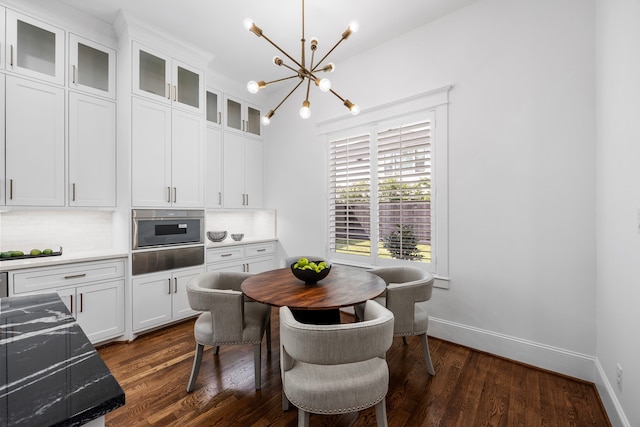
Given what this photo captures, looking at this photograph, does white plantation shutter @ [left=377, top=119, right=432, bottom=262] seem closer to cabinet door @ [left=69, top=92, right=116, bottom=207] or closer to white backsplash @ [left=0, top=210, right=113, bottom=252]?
cabinet door @ [left=69, top=92, right=116, bottom=207]

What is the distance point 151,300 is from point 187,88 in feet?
8.35

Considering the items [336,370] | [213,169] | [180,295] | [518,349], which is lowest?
[518,349]

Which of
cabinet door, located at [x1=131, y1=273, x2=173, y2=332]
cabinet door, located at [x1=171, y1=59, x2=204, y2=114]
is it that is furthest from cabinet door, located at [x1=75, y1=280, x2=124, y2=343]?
A: cabinet door, located at [x1=171, y1=59, x2=204, y2=114]

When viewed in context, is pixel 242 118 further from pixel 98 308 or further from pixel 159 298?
pixel 98 308

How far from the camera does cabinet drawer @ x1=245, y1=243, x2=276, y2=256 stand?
4.27 metres

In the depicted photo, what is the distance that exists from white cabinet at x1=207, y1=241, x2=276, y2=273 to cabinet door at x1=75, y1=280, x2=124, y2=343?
1.03 meters

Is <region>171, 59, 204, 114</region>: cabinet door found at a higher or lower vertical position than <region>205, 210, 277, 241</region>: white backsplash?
higher

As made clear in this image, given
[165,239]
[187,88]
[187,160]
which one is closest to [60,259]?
[165,239]

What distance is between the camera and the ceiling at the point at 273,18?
2754mm

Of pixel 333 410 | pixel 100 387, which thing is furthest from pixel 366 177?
pixel 100 387

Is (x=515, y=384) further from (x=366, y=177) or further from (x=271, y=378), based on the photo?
(x=366, y=177)

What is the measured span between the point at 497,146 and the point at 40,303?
3.34 metres

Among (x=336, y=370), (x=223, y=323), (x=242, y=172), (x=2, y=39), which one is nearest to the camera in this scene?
(x=336, y=370)

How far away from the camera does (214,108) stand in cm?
412
